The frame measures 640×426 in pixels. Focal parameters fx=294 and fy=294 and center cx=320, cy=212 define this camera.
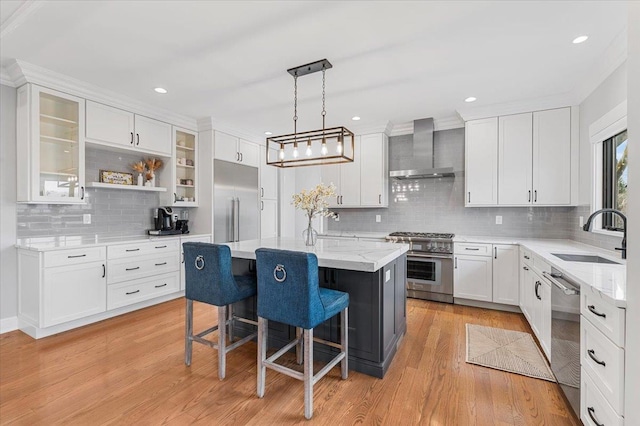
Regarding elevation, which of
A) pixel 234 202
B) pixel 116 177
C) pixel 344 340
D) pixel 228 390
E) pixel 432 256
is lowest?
pixel 228 390

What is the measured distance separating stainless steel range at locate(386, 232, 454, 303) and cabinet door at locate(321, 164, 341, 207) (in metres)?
1.27

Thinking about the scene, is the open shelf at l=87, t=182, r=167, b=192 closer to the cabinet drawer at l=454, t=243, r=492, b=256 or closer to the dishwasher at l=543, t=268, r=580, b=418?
the cabinet drawer at l=454, t=243, r=492, b=256

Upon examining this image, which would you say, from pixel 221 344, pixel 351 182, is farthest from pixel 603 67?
pixel 221 344

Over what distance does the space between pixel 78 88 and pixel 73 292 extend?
7.27 feet

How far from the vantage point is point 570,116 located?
3.52 metres

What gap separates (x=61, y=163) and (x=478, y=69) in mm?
4589

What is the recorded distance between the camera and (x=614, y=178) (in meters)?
2.84

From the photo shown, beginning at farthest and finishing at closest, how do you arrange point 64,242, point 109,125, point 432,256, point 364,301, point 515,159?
point 432,256 → point 515,159 → point 109,125 → point 64,242 → point 364,301

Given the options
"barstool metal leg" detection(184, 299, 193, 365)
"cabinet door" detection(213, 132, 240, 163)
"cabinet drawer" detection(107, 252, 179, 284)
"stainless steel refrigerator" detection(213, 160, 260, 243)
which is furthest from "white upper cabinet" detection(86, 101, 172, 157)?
"barstool metal leg" detection(184, 299, 193, 365)

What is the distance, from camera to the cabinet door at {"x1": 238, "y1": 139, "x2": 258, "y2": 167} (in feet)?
16.5

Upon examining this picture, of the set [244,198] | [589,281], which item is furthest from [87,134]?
[589,281]

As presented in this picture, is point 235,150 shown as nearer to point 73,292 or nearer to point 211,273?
point 73,292

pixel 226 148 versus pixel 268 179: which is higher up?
pixel 226 148

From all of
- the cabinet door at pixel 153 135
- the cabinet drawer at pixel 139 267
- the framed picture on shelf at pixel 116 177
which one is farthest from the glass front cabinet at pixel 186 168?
the cabinet drawer at pixel 139 267
